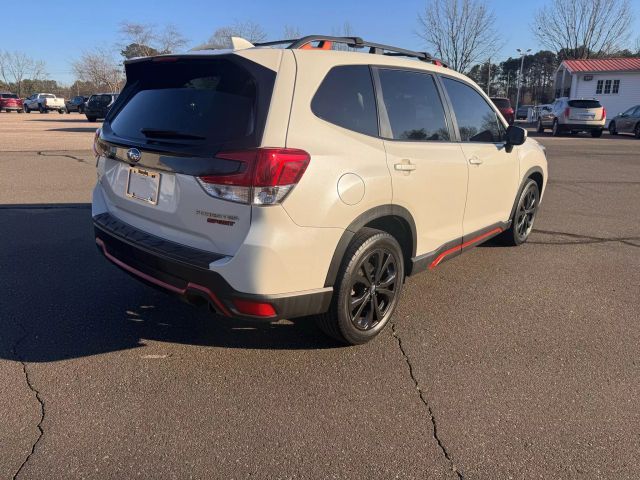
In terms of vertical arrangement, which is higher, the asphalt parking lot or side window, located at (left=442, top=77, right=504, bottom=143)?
side window, located at (left=442, top=77, right=504, bottom=143)

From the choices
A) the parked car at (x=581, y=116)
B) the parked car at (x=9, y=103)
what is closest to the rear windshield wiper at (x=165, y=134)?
the parked car at (x=581, y=116)

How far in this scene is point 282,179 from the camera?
8.54 ft

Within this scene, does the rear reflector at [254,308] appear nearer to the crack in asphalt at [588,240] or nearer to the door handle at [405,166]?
the door handle at [405,166]

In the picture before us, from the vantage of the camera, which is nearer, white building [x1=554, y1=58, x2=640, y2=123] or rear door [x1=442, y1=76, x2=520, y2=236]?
rear door [x1=442, y1=76, x2=520, y2=236]

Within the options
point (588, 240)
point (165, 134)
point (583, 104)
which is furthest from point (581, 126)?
point (165, 134)

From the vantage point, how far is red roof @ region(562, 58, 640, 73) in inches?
1422

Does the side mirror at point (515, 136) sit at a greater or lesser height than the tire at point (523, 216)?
greater

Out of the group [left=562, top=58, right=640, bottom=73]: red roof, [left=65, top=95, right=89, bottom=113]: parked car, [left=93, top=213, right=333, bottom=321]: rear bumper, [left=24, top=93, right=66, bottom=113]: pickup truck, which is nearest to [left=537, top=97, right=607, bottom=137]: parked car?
[left=562, top=58, right=640, bottom=73]: red roof

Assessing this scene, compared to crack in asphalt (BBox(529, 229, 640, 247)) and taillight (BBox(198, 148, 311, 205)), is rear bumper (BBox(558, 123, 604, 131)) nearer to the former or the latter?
crack in asphalt (BBox(529, 229, 640, 247))

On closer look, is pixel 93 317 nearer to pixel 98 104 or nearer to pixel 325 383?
pixel 325 383

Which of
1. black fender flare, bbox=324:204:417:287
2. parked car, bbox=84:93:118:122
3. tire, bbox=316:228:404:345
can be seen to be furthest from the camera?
parked car, bbox=84:93:118:122

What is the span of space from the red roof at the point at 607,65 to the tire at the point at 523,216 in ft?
123

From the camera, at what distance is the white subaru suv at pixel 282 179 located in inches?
104

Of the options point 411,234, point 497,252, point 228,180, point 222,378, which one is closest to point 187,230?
point 228,180
